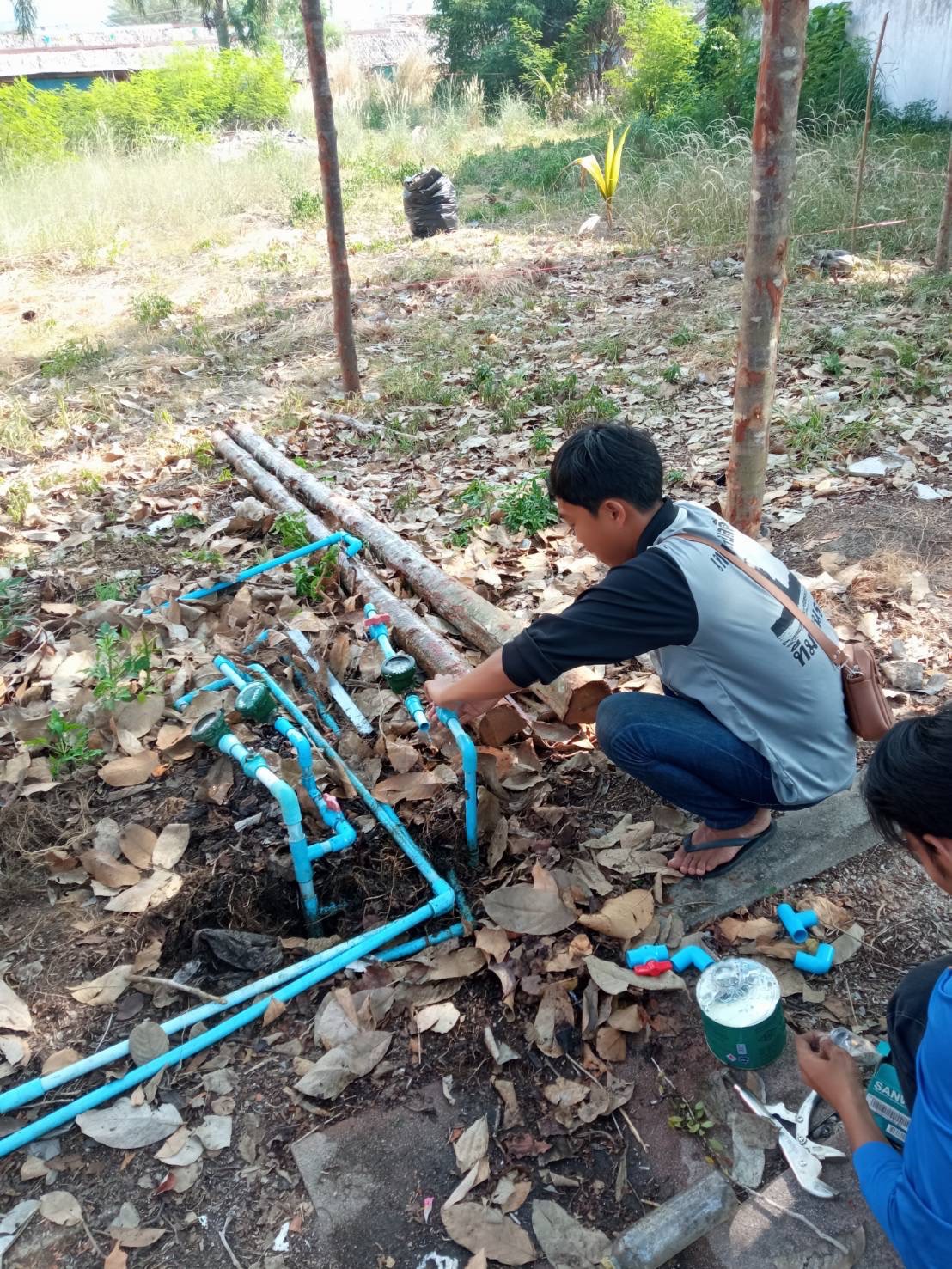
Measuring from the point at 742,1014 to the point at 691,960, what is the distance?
0.40 m

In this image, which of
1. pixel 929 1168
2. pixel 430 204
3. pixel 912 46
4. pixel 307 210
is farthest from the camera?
pixel 912 46

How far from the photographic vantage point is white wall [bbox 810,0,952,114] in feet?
43.9

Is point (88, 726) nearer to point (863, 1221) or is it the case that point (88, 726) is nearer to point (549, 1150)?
point (549, 1150)

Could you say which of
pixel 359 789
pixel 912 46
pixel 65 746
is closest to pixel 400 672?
pixel 359 789

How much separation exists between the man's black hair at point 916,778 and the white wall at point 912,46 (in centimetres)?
1560

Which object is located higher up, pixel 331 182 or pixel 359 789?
pixel 331 182

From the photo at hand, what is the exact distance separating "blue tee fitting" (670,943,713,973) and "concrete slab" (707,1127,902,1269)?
0.52m

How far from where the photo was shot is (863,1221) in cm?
181

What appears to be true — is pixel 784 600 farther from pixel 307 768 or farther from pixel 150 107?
pixel 150 107

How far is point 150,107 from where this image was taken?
21453 mm

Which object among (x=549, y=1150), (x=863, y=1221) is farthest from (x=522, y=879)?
(x=863, y=1221)

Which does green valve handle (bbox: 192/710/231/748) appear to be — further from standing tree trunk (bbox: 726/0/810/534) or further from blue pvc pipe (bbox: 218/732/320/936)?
standing tree trunk (bbox: 726/0/810/534)

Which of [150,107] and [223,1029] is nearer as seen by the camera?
[223,1029]

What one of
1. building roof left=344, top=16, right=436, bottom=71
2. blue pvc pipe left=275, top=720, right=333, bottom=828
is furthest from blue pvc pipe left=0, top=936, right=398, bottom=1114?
building roof left=344, top=16, right=436, bottom=71
